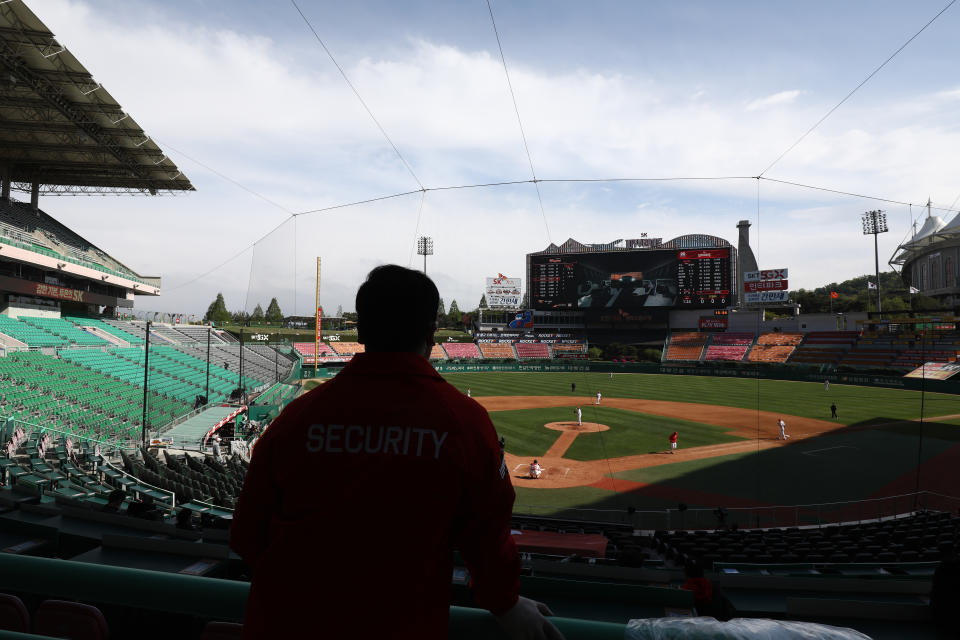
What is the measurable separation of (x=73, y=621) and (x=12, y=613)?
0.31 metres

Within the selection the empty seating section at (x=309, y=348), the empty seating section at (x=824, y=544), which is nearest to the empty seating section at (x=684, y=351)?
the empty seating section at (x=309, y=348)

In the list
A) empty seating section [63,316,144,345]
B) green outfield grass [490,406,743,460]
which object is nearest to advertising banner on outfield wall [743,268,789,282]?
green outfield grass [490,406,743,460]

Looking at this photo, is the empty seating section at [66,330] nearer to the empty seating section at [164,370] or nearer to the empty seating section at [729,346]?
the empty seating section at [164,370]

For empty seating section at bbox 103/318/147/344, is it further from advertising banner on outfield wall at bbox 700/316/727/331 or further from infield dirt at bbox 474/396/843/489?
advertising banner on outfield wall at bbox 700/316/727/331

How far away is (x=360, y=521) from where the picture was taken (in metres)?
1.02

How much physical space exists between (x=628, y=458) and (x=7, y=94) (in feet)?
Result: 110

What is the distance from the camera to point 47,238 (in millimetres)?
35469

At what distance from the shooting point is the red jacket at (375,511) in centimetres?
102

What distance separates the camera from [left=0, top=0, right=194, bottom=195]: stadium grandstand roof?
19.6m

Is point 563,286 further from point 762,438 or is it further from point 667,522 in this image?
point 667,522

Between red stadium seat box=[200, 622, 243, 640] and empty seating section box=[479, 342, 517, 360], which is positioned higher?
red stadium seat box=[200, 622, 243, 640]

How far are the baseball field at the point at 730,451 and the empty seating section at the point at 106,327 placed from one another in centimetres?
2592

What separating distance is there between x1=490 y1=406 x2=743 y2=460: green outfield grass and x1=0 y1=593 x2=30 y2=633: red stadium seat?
20414 millimetres

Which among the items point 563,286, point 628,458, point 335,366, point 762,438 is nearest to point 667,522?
point 628,458
